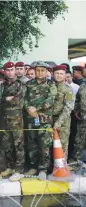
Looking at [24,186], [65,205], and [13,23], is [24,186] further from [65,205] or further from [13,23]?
[13,23]

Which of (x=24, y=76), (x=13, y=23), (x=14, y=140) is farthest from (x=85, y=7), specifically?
(x=14, y=140)

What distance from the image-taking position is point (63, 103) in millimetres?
6859

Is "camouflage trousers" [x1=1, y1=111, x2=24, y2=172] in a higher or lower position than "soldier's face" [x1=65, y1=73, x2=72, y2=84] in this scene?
lower

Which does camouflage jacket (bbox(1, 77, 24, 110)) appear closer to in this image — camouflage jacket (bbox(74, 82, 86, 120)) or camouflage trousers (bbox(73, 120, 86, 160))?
camouflage jacket (bbox(74, 82, 86, 120))

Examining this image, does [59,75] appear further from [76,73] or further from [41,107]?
[76,73]

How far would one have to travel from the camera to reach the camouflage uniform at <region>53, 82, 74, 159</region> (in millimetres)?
6773

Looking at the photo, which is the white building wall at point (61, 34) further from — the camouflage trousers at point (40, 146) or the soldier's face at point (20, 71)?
the camouflage trousers at point (40, 146)

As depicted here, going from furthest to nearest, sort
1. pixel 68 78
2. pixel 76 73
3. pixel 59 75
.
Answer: pixel 76 73, pixel 68 78, pixel 59 75

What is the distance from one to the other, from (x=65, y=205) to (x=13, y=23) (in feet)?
24.8

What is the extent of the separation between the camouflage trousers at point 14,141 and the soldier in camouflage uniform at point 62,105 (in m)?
0.58

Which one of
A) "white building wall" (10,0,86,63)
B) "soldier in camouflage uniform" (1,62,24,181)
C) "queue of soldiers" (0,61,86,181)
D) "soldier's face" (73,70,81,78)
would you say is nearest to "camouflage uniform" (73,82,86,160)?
"queue of soldiers" (0,61,86,181)

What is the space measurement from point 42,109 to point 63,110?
346mm

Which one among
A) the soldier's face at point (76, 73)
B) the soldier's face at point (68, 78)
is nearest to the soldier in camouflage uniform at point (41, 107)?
the soldier's face at point (68, 78)

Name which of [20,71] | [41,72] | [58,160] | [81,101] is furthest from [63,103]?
[20,71]
